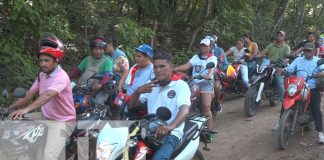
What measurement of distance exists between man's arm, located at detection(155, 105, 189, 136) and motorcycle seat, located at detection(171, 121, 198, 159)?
0.93ft

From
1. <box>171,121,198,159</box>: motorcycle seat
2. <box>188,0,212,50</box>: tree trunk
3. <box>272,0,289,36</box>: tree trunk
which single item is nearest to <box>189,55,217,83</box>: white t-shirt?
<box>171,121,198,159</box>: motorcycle seat

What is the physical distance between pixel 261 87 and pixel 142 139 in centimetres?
569

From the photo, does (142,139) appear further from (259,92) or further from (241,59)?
(241,59)

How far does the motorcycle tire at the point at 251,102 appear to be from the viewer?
9172 millimetres

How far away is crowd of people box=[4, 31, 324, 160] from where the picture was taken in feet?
13.8

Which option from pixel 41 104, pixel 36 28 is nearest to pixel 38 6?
pixel 36 28

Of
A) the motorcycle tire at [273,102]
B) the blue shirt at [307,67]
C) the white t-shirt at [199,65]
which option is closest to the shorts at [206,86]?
the white t-shirt at [199,65]

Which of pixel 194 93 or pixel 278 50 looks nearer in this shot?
pixel 194 93

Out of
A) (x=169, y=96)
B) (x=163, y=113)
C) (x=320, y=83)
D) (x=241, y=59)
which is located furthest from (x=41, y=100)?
(x=241, y=59)

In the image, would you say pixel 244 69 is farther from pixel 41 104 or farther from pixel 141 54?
pixel 41 104

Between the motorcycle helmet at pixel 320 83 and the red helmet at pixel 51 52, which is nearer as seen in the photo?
the red helmet at pixel 51 52

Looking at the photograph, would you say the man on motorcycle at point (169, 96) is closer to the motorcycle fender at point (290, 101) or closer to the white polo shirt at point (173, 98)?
the white polo shirt at point (173, 98)

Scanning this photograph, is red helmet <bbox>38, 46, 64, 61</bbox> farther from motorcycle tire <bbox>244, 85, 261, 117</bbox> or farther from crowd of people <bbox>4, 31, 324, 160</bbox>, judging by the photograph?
motorcycle tire <bbox>244, 85, 261, 117</bbox>

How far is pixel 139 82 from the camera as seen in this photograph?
6258 mm
